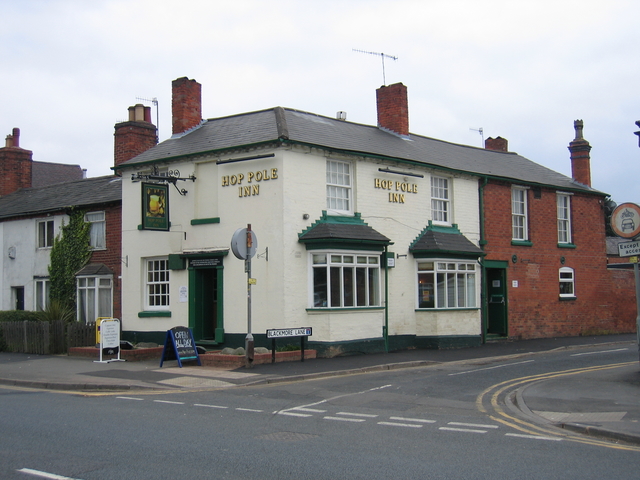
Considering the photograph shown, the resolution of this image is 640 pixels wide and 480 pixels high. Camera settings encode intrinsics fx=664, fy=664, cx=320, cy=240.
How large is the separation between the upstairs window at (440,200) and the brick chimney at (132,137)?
425 inches

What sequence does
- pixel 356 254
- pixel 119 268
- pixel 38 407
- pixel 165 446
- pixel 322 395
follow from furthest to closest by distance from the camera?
1. pixel 119 268
2. pixel 356 254
3. pixel 322 395
4. pixel 38 407
5. pixel 165 446

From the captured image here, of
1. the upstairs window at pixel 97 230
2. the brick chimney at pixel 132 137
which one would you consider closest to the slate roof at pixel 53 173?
the brick chimney at pixel 132 137

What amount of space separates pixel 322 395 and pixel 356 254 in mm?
7639

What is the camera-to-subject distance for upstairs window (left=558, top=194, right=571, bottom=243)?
2694 centimetres

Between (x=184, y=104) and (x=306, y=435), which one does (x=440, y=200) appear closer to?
(x=184, y=104)

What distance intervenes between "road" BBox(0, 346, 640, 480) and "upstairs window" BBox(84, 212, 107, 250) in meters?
11.0

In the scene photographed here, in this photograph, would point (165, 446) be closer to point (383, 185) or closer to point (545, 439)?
point (545, 439)

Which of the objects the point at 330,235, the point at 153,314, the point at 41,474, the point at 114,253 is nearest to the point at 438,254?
the point at 330,235

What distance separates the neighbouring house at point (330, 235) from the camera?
61.6 feet

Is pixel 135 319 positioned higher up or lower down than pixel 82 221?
lower down

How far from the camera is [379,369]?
16422mm

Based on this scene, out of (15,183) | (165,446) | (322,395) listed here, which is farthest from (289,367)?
(15,183)

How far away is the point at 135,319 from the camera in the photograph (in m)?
21.6

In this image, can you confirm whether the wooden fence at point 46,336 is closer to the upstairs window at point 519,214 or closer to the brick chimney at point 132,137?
the brick chimney at point 132,137
